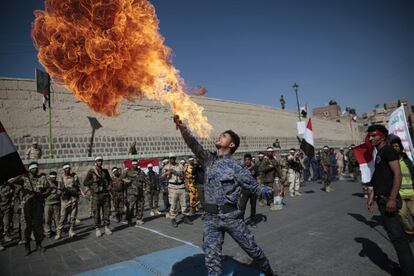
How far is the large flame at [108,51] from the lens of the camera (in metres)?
5.58

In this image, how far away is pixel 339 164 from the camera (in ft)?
71.5

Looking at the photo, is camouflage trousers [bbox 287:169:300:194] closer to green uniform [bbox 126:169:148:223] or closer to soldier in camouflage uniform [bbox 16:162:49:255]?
green uniform [bbox 126:169:148:223]

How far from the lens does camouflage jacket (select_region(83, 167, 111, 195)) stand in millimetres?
8219

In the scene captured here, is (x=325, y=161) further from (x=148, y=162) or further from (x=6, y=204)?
(x=6, y=204)

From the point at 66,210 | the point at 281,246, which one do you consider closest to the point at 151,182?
the point at 66,210

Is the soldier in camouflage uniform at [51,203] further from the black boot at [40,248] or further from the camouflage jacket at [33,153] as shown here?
the camouflage jacket at [33,153]

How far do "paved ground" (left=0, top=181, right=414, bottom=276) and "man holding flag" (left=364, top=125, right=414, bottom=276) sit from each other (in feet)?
2.55

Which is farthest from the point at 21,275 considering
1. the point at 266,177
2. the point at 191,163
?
the point at 266,177

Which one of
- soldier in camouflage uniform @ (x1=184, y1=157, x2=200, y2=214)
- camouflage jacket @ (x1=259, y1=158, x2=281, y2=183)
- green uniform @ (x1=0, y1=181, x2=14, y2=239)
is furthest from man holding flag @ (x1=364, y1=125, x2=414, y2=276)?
green uniform @ (x1=0, y1=181, x2=14, y2=239)

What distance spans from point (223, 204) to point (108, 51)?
13.1 feet

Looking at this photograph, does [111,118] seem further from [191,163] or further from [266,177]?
[266,177]

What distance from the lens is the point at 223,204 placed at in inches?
146

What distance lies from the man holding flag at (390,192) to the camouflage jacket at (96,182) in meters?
6.99

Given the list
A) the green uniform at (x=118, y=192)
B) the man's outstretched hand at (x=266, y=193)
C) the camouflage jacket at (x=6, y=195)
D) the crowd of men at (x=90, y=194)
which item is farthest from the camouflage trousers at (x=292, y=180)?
the camouflage jacket at (x=6, y=195)
